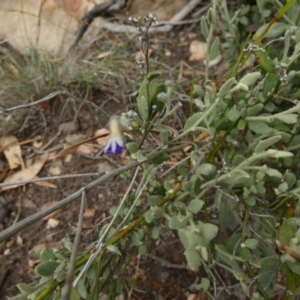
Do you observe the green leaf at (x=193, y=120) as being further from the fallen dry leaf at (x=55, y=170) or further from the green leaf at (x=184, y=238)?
the fallen dry leaf at (x=55, y=170)

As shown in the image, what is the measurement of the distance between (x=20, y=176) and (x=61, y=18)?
2.46 feet

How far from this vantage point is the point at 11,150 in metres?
1.91

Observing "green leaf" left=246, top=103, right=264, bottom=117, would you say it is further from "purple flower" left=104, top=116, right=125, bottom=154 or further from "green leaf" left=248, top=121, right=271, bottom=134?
"purple flower" left=104, top=116, right=125, bottom=154

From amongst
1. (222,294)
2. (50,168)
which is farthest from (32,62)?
(222,294)

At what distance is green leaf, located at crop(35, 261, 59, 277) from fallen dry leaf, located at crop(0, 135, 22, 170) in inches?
35.5

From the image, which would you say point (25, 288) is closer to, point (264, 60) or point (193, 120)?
point (193, 120)

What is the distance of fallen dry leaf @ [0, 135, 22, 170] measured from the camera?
1884 millimetres

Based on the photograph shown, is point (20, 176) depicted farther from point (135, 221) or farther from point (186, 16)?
point (186, 16)

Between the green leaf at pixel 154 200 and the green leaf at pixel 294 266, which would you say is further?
the green leaf at pixel 154 200

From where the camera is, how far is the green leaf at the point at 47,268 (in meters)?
1.01

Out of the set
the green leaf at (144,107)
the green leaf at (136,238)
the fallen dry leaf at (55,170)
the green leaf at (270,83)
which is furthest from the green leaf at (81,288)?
the fallen dry leaf at (55,170)

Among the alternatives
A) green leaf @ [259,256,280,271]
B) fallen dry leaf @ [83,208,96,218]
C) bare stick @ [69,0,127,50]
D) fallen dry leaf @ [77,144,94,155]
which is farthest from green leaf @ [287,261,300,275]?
bare stick @ [69,0,127,50]

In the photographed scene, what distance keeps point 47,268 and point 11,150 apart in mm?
962

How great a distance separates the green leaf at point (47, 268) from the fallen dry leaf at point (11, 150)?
0.90 m
